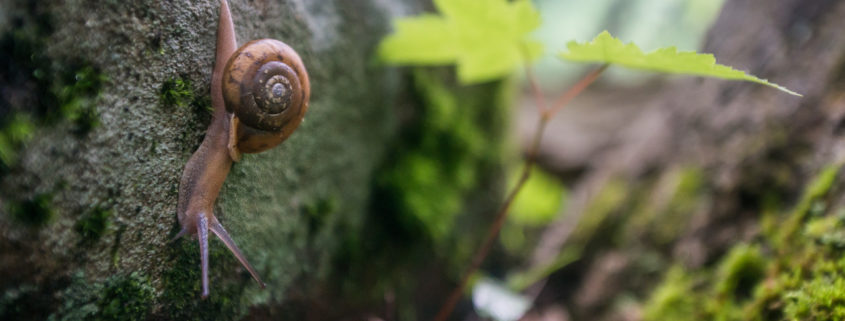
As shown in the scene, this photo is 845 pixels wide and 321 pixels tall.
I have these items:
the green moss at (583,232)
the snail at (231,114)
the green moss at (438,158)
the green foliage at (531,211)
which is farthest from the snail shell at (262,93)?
the green foliage at (531,211)

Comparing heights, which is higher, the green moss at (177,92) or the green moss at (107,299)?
the green moss at (177,92)

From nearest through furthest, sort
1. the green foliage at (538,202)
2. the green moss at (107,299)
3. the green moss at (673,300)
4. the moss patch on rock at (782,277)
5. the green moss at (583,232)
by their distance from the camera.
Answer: the green moss at (107,299) < the moss patch on rock at (782,277) < the green moss at (673,300) < the green moss at (583,232) < the green foliage at (538,202)

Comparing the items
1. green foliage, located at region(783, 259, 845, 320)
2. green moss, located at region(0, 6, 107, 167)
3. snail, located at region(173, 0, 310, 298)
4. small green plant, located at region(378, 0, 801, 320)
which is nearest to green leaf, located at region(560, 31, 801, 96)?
small green plant, located at region(378, 0, 801, 320)

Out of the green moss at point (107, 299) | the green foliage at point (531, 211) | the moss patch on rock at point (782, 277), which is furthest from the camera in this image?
the green foliage at point (531, 211)

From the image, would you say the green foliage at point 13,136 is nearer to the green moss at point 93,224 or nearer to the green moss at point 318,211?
the green moss at point 93,224

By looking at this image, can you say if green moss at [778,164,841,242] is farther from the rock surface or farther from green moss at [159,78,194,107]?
green moss at [159,78,194,107]

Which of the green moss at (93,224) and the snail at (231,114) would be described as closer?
the green moss at (93,224)

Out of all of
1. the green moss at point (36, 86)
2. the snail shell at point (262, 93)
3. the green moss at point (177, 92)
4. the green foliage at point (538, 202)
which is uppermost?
the green foliage at point (538, 202)

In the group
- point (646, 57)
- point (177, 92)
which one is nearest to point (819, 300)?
point (646, 57)
